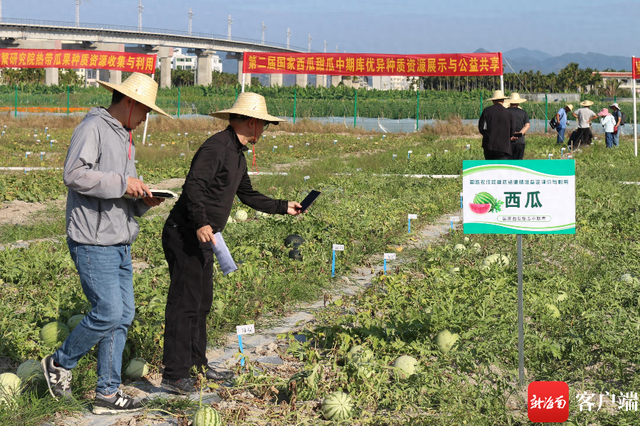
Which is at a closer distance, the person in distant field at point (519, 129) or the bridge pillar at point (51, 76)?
the person in distant field at point (519, 129)

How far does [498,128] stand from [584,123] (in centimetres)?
928

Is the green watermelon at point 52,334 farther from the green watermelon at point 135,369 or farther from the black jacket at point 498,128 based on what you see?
the black jacket at point 498,128

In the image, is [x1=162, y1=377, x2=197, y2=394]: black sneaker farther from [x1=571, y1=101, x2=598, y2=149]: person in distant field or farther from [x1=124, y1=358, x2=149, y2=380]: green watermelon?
[x1=571, y1=101, x2=598, y2=149]: person in distant field

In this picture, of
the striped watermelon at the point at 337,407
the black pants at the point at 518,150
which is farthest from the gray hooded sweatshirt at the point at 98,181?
the black pants at the point at 518,150

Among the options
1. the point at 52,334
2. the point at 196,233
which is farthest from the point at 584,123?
the point at 52,334

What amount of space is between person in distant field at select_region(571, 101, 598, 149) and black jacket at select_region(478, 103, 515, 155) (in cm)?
847

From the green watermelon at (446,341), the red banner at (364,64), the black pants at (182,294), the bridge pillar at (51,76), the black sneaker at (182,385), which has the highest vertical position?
the bridge pillar at (51,76)

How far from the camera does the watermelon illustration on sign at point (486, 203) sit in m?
4.17

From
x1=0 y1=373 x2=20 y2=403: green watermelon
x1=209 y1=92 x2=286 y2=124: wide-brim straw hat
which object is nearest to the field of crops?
x1=0 y1=373 x2=20 y2=403: green watermelon

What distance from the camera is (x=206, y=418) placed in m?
3.37

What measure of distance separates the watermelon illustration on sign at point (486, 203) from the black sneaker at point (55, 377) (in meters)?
2.67

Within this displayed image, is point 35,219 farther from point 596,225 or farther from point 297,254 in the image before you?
point 596,225

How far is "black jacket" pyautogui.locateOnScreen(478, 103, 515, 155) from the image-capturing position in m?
9.90

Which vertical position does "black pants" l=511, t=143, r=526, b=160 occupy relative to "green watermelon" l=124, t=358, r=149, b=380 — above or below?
above
